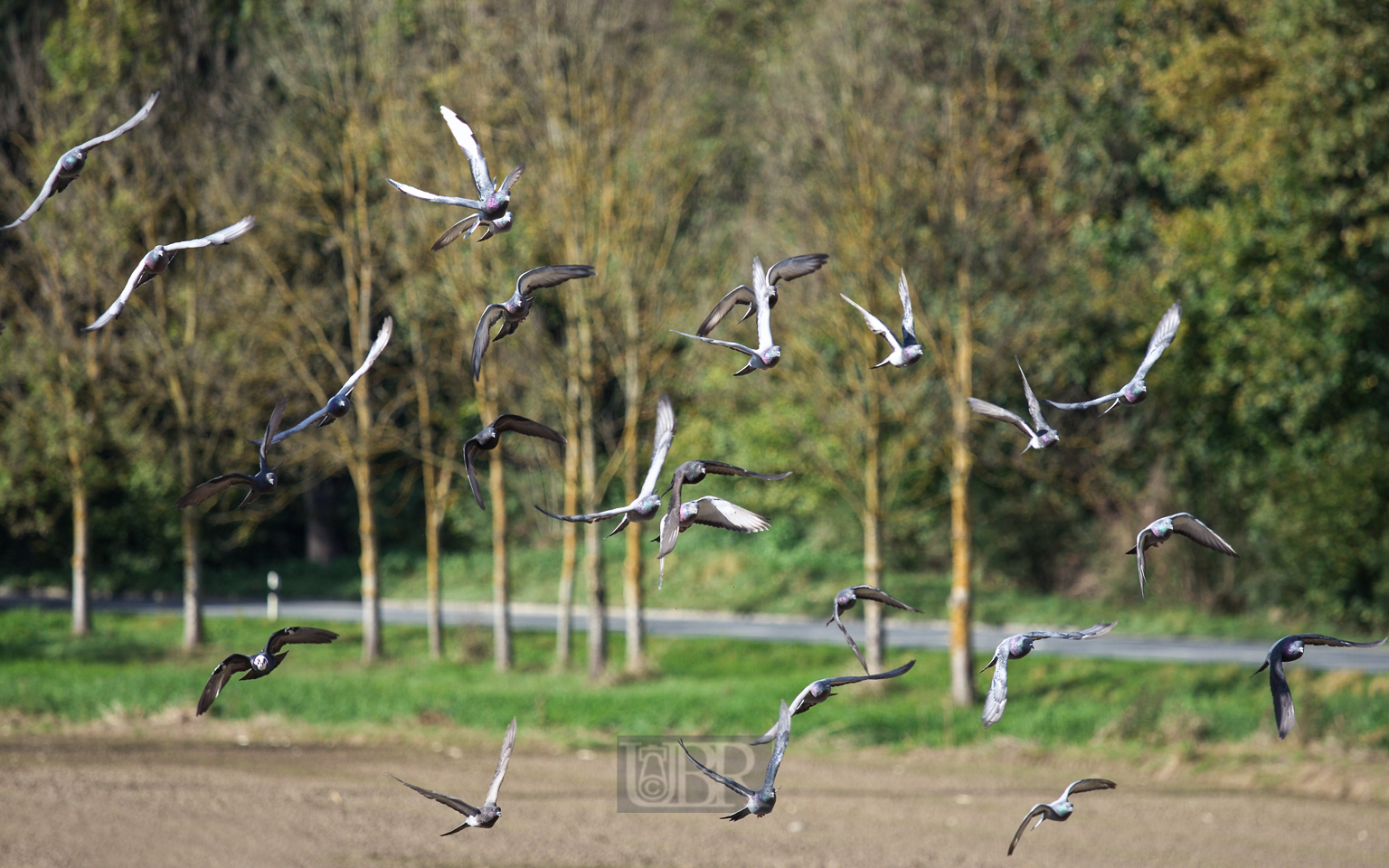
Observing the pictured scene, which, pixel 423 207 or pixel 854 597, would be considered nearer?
pixel 854 597

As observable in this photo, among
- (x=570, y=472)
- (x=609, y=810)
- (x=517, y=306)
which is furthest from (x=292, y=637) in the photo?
(x=570, y=472)

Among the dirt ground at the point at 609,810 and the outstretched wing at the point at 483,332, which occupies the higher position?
the outstretched wing at the point at 483,332

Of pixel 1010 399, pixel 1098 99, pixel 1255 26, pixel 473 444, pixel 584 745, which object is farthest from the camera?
pixel 1010 399

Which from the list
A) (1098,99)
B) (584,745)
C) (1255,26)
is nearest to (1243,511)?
(1098,99)

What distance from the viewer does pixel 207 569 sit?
31.5 meters

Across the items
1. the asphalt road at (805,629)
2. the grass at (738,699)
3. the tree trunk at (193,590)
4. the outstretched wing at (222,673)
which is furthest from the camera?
the tree trunk at (193,590)

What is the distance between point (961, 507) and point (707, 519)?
12.6 meters

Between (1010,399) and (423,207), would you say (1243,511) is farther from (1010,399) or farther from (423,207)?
(423,207)

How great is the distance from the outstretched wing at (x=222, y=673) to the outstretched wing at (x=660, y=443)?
1.41m

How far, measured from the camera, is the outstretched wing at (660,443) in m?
3.91

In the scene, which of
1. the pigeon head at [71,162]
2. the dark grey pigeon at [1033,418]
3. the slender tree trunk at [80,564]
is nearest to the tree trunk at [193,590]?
the slender tree trunk at [80,564]

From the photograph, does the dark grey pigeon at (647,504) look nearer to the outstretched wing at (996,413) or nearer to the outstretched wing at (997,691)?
the outstretched wing at (996,413)

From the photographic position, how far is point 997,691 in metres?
4.07

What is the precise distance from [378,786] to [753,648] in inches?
309
